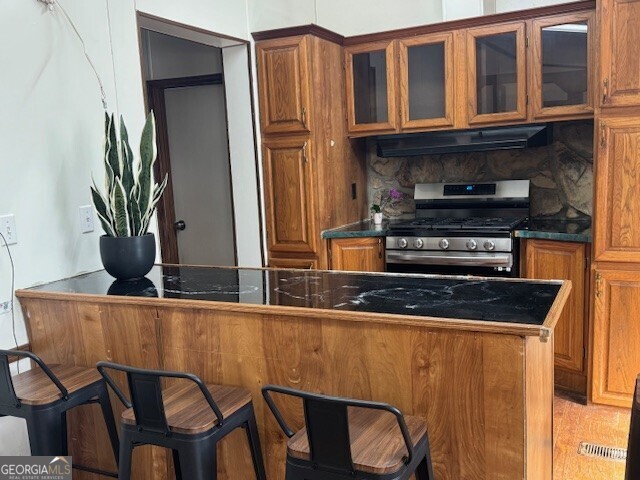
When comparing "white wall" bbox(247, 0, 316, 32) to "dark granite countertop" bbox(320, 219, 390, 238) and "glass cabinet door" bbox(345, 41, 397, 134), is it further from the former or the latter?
"dark granite countertop" bbox(320, 219, 390, 238)

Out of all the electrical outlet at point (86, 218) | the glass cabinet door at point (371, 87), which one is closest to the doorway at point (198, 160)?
the glass cabinet door at point (371, 87)

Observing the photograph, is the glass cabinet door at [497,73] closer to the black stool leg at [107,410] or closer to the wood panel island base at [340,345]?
the wood panel island base at [340,345]

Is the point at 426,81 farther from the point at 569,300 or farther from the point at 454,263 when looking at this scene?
the point at 569,300

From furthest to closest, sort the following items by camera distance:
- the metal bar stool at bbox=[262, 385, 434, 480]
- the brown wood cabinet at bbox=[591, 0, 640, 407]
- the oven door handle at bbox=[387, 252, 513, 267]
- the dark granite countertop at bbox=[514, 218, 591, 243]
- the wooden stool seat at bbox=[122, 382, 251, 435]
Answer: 1. the oven door handle at bbox=[387, 252, 513, 267]
2. the dark granite countertop at bbox=[514, 218, 591, 243]
3. the brown wood cabinet at bbox=[591, 0, 640, 407]
4. the wooden stool seat at bbox=[122, 382, 251, 435]
5. the metal bar stool at bbox=[262, 385, 434, 480]

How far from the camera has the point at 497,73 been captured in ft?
11.9

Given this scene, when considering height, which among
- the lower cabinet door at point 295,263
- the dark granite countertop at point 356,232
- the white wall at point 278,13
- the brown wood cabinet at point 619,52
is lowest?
the lower cabinet door at point 295,263

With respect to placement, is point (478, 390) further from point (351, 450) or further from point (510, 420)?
point (351, 450)

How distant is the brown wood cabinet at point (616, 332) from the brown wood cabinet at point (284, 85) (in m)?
1.97

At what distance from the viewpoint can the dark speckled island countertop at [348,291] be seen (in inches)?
71.4

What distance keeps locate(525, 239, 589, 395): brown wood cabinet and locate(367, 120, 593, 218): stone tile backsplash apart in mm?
565

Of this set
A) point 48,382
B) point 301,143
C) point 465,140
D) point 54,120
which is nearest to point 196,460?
point 48,382

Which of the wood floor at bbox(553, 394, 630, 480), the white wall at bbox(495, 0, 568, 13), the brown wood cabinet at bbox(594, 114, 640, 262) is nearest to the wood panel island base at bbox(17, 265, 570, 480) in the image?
the wood floor at bbox(553, 394, 630, 480)

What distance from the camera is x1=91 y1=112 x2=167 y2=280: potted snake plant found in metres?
2.58

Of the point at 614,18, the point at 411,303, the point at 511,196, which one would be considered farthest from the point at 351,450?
the point at 511,196
